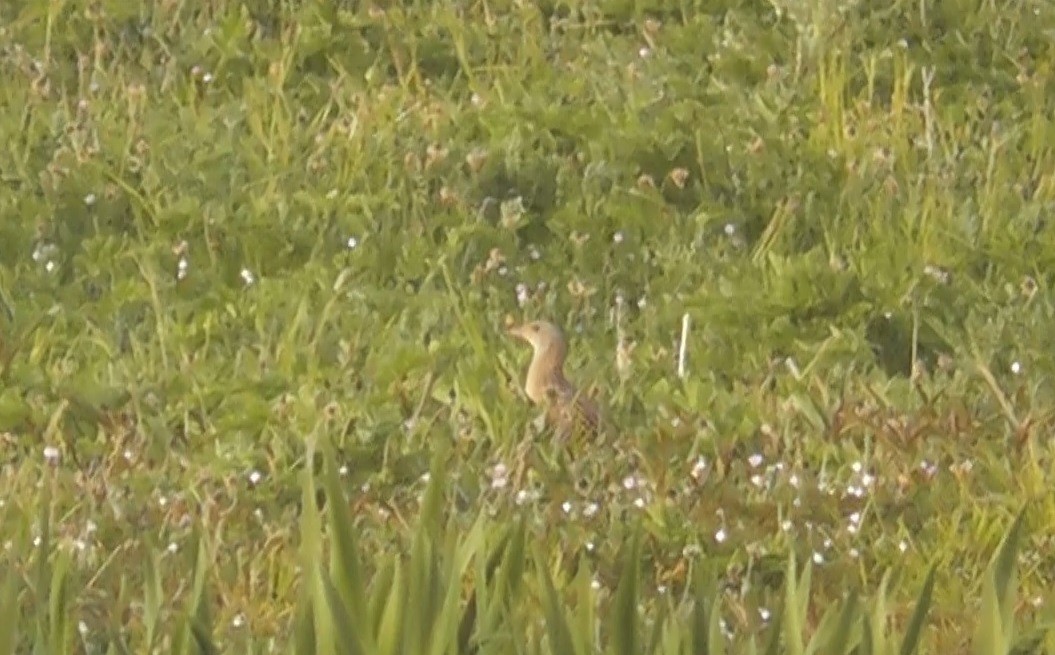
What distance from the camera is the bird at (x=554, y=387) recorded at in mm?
4465

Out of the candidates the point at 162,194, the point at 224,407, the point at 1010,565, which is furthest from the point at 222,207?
the point at 1010,565

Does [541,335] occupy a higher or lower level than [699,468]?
higher

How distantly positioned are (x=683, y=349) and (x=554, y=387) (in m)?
0.42

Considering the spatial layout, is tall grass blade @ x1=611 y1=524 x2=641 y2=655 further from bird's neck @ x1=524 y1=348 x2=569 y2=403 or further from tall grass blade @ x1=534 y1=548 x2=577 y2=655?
bird's neck @ x1=524 y1=348 x2=569 y2=403

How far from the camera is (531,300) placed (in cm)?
511

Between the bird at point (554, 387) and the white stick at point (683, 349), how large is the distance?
0.23 meters

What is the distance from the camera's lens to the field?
4016mm

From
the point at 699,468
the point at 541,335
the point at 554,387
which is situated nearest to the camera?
the point at 699,468

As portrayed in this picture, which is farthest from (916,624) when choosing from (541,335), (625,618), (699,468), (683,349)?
(683,349)

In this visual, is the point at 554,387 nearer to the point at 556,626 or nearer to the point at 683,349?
the point at 683,349

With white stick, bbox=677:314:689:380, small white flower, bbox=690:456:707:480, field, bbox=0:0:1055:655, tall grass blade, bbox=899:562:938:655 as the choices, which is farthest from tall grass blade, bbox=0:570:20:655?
white stick, bbox=677:314:689:380

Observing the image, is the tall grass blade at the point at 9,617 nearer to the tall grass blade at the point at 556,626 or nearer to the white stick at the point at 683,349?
the tall grass blade at the point at 556,626

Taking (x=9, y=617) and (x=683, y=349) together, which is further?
(x=683, y=349)

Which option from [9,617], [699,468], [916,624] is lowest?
[699,468]
